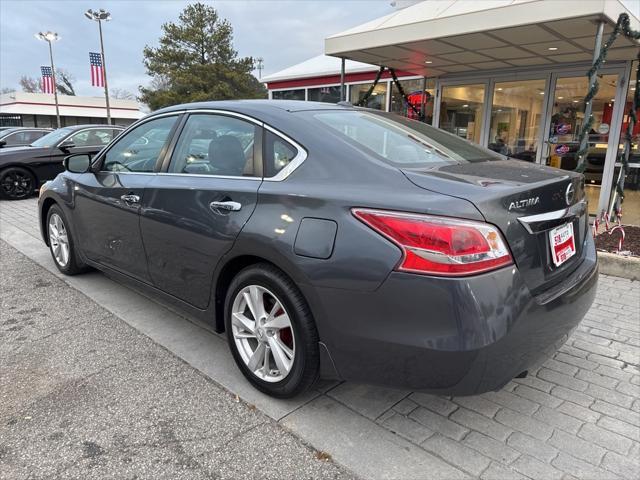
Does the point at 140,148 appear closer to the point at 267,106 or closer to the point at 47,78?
the point at 267,106

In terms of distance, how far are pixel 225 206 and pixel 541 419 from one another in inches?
80.3

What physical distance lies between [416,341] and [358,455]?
656mm

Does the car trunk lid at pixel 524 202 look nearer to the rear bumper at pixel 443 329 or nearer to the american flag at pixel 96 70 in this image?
the rear bumper at pixel 443 329

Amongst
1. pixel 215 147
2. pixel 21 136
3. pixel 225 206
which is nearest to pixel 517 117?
pixel 215 147

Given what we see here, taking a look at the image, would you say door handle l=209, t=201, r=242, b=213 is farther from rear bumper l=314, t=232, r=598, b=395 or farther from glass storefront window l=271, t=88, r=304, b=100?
glass storefront window l=271, t=88, r=304, b=100

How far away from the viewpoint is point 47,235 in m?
4.86

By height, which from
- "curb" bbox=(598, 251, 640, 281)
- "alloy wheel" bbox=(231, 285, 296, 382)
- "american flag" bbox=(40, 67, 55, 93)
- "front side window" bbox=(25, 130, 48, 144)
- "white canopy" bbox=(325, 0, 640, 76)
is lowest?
"curb" bbox=(598, 251, 640, 281)

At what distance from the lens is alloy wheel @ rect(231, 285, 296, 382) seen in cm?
244

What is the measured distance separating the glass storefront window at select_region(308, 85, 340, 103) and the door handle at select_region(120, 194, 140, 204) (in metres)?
10.5

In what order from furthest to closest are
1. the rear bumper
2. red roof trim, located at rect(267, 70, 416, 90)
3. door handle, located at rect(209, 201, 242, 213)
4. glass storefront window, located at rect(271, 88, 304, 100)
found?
glass storefront window, located at rect(271, 88, 304, 100) → red roof trim, located at rect(267, 70, 416, 90) → door handle, located at rect(209, 201, 242, 213) → the rear bumper

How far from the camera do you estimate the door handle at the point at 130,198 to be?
10.7 feet

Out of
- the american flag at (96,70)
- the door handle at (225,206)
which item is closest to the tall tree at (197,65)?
the american flag at (96,70)

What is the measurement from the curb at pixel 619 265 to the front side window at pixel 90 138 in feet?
32.3

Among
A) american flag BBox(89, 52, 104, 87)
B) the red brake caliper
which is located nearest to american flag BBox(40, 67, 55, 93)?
american flag BBox(89, 52, 104, 87)
